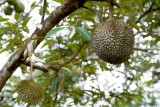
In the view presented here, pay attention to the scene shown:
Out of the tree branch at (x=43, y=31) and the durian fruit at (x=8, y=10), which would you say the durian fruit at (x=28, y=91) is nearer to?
the tree branch at (x=43, y=31)

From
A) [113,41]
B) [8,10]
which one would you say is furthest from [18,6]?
[113,41]

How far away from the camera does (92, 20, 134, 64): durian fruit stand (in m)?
1.17

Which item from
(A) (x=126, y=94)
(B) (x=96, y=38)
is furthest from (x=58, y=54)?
(B) (x=96, y=38)

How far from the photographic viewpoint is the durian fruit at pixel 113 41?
3.85 feet

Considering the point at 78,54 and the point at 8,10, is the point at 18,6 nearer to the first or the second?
the point at 8,10

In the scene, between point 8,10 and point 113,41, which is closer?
point 113,41

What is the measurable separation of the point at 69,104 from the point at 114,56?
2.82 ft

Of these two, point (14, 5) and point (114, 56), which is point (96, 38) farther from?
point (14, 5)

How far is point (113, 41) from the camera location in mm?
1178

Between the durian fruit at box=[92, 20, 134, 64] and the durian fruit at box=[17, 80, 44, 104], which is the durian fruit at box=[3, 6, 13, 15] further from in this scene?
the durian fruit at box=[92, 20, 134, 64]

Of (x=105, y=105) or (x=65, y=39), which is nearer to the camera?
(x=105, y=105)

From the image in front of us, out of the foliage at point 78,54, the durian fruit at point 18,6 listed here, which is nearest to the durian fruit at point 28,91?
the foliage at point 78,54

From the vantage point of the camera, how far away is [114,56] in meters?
1.19

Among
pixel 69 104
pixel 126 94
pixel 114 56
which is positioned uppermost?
pixel 114 56
